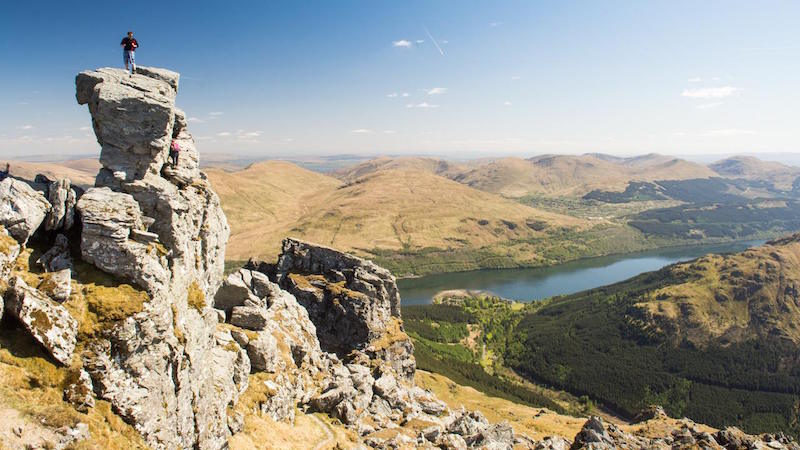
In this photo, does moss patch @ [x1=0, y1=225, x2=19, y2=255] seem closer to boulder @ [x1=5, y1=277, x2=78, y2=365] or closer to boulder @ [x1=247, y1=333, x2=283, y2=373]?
boulder @ [x1=5, y1=277, x2=78, y2=365]

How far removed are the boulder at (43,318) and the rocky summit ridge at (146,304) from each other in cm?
5

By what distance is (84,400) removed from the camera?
74.7 ft

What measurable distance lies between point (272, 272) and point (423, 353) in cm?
11117

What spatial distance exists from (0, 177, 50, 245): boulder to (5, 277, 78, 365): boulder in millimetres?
3671

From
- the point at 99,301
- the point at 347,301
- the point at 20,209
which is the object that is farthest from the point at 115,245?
the point at 347,301

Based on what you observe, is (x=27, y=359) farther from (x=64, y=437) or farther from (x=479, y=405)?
(x=479, y=405)

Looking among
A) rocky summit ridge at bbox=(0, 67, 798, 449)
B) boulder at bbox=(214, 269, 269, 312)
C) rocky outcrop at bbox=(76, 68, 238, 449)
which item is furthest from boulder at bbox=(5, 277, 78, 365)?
boulder at bbox=(214, 269, 269, 312)

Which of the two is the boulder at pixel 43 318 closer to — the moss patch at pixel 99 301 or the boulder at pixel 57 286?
the boulder at pixel 57 286

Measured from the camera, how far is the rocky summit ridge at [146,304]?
23719 mm

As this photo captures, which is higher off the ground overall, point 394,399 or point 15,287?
point 15,287

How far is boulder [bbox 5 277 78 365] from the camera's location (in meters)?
22.4

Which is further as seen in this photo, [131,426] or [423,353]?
[423,353]

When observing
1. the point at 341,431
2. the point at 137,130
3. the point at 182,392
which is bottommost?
the point at 341,431

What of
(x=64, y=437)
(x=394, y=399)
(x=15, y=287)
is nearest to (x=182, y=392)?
(x=64, y=437)
